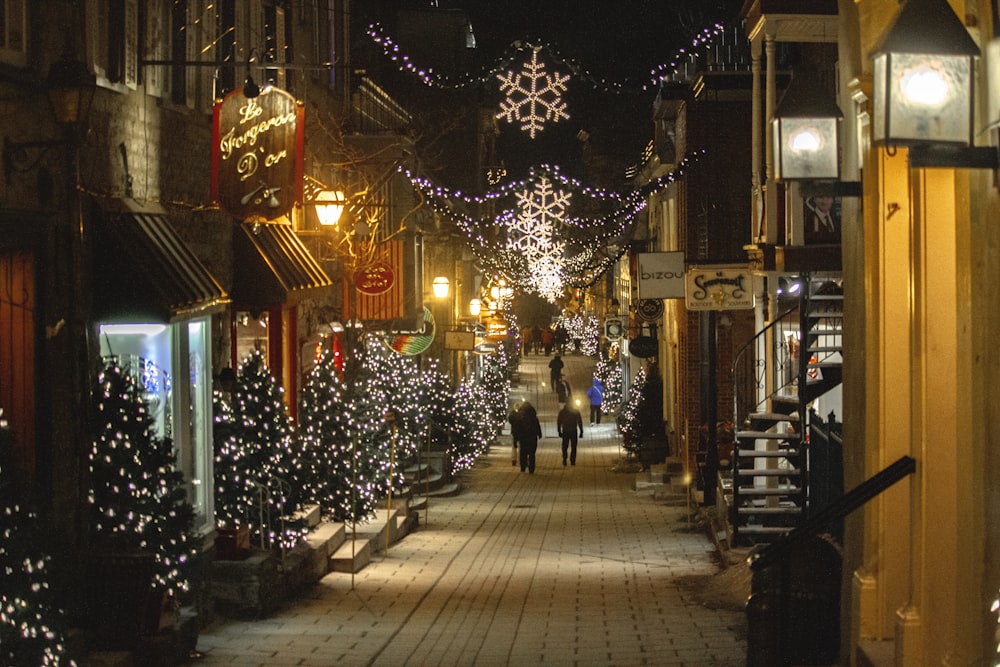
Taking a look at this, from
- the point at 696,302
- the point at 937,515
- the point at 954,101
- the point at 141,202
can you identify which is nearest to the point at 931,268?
the point at 937,515

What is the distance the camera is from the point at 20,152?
33.7 ft

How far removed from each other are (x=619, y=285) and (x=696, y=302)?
41731 mm

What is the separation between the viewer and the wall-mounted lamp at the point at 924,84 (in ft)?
19.1

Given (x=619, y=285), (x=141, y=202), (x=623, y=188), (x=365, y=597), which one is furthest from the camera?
(x=619, y=285)

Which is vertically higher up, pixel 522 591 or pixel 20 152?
pixel 20 152

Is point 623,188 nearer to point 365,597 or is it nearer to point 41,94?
point 365,597

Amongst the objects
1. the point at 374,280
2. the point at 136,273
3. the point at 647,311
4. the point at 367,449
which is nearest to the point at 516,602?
the point at 367,449

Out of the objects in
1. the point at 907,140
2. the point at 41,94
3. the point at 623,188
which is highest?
the point at 623,188

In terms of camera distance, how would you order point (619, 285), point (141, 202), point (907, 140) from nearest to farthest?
1. point (907, 140)
2. point (141, 202)
3. point (619, 285)

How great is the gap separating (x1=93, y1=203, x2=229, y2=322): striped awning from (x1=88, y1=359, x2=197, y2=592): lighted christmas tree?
59cm

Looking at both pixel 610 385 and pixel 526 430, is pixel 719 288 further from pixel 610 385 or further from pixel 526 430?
pixel 610 385

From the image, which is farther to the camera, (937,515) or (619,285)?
(619,285)

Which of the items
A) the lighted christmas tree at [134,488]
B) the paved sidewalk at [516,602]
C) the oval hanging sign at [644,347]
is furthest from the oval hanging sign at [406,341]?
the lighted christmas tree at [134,488]

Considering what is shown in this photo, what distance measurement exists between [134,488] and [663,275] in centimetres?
1521
